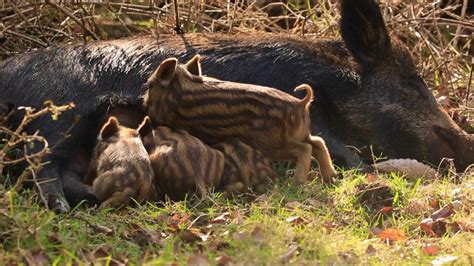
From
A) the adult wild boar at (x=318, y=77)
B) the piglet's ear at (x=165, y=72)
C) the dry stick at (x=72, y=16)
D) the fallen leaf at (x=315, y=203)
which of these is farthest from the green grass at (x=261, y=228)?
the dry stick at (x=72, y=16)

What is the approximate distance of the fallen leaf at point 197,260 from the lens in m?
4.84

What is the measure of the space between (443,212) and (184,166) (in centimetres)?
154

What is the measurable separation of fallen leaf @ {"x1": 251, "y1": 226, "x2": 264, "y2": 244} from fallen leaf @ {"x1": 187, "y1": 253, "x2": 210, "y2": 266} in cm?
44

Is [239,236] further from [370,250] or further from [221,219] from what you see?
[370,250]

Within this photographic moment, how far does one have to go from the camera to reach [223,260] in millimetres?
4973

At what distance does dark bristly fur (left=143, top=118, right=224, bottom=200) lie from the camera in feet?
20.6

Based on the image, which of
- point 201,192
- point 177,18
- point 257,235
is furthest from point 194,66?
point 257,235

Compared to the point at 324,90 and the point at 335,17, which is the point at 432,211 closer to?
the point at 324,90

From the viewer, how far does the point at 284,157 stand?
6812mm

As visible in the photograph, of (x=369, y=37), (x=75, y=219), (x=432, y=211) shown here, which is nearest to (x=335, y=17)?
(x=369, y=37)

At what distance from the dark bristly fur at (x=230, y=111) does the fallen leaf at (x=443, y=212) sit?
968mm

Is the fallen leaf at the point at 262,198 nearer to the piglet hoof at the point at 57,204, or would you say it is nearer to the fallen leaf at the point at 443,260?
the piglet hoof at the point at 57,204

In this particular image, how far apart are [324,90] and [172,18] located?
1.84m

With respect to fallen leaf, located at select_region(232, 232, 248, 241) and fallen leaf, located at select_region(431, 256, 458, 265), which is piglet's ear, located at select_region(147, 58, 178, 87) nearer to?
fallen leaf, located at select_region(232, 232, 248, 241)
